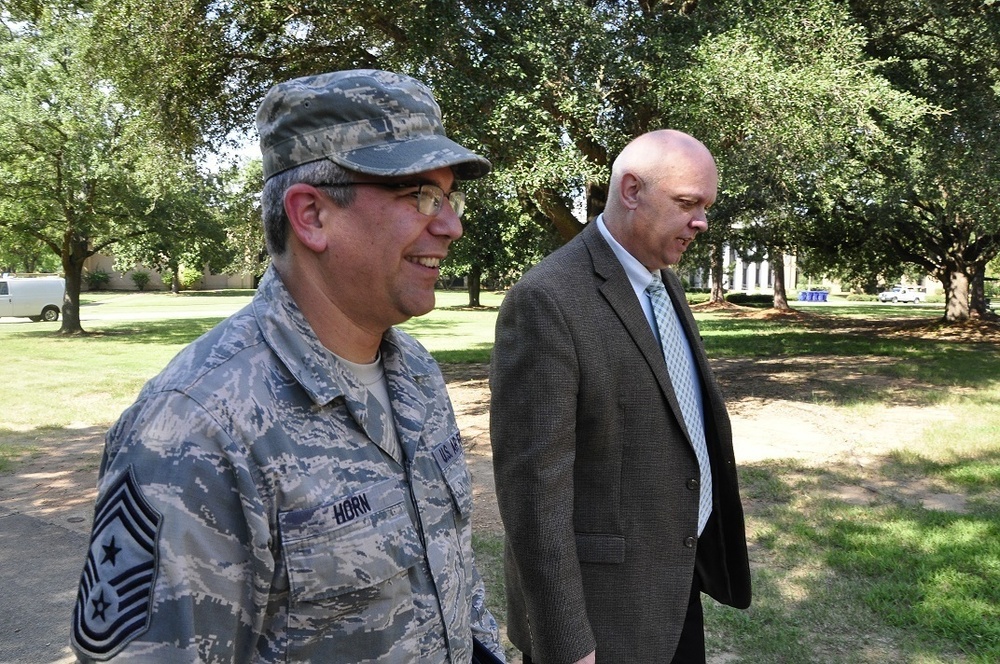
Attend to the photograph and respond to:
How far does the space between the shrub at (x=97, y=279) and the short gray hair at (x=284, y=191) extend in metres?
69.8

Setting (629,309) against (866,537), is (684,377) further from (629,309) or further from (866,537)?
(866,537)

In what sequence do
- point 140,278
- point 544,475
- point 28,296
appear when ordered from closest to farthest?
point 544,475 < point 28,296 < point 140,278

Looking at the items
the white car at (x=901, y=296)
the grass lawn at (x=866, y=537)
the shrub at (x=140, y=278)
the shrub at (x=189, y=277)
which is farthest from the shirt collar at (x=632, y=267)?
the shrub at (x=140, y=278)

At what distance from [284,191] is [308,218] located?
7 cm

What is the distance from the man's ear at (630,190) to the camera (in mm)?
2689

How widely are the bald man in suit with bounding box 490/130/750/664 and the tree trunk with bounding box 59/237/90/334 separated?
25079mm

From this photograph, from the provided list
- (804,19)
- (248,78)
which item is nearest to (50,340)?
(248,78)

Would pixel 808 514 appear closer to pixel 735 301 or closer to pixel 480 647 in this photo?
pixel 480 647

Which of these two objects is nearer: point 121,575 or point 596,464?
point 121,575

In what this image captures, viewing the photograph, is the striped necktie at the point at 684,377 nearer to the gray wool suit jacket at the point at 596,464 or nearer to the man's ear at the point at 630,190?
the gray wool suit jacket at the point at 596,464

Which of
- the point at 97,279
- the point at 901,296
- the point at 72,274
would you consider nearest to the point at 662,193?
the point at 72,274

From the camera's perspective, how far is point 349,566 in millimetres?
1422

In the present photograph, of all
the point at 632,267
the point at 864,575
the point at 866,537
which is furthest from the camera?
the point at 866,537

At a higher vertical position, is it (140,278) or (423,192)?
(140,278)
